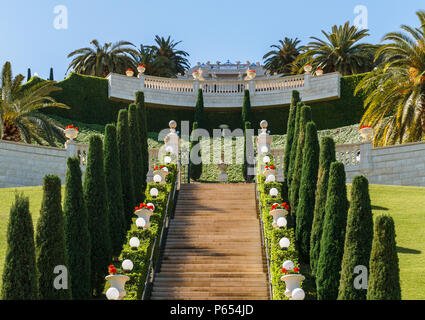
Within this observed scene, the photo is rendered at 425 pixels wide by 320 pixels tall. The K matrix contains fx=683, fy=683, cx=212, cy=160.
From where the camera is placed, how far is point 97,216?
21.1 m

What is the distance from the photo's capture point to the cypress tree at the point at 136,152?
2775 cm

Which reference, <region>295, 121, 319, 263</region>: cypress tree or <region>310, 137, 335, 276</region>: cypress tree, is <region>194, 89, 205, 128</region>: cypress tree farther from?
<region>310, 137, 335, 276</region>: cypress tree

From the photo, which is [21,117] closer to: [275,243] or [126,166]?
[126,166]

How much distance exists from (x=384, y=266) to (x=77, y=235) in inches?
343

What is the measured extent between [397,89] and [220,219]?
14.1m

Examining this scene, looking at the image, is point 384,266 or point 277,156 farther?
point 277,156

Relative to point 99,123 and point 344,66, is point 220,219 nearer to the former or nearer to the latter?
point 99,123

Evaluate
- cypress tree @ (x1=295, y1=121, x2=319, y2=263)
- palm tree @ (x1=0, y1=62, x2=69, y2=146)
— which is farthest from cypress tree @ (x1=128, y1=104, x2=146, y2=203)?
palm tree @ (x1=0, y1=62, x2=69, y2=146)

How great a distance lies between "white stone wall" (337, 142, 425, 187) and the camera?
31859 millimetres

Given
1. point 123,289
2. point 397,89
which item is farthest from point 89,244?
point 397,89

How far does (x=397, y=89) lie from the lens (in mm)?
34469

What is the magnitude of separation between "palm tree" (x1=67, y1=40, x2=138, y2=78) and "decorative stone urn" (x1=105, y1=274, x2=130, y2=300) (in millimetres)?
32783

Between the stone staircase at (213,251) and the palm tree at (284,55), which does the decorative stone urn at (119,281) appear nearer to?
the stone staircase at (213,251)

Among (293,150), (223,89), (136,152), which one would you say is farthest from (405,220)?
(223,89)
